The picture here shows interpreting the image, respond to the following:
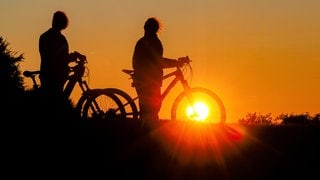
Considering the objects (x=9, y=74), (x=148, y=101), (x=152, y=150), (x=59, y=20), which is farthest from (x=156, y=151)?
(x=9, y=74)

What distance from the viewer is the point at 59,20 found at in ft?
51.6

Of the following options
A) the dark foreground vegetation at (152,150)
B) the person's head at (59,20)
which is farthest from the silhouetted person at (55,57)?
the dark foreground vegetation at (152,150)

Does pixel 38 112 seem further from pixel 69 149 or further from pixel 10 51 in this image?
pixel 10 51

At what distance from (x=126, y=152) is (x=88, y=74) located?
16.1 ft

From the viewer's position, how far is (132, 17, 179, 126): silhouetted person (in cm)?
1648

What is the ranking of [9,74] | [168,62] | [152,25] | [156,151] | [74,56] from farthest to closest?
[9,74] < [168,62] < [74,56] < [152,25] < [156,151]

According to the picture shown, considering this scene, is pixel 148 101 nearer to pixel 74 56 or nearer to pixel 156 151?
pixel 74 56

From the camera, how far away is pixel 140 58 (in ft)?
54.6

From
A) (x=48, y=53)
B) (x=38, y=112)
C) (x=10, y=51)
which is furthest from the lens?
(x=10, y=51)

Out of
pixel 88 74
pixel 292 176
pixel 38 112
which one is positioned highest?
pixel 88 74

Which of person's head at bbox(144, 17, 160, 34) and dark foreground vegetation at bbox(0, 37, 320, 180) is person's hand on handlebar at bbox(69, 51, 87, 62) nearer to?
person's head at bbox(144, 17, 160, 34)

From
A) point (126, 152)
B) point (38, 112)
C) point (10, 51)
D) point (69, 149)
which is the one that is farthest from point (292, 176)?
point (10, 51)

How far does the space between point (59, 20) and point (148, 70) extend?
2.17m

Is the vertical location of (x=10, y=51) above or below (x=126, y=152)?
above
